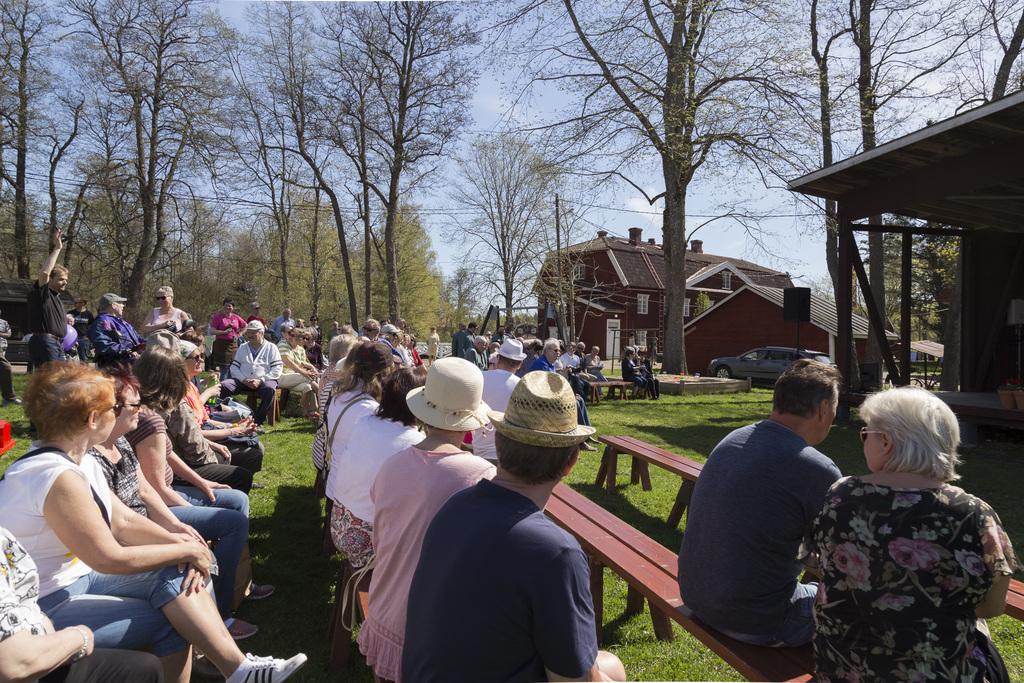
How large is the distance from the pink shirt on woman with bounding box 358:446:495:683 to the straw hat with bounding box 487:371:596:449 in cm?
54

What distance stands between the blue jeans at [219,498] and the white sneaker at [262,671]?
4.46 feet

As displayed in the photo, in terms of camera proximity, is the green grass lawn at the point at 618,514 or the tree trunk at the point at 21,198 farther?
the tree trunk at the point at 21,198

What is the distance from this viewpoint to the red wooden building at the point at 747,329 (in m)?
32.1

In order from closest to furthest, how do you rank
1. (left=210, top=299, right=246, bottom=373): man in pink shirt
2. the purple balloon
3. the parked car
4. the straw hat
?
the straw hat, the purple balloon, (left=210, top=299, right=246, bottom=373): man in pink shirt, the parked car

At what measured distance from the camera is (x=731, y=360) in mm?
25078

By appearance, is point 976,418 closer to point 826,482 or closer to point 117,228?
point 826,482

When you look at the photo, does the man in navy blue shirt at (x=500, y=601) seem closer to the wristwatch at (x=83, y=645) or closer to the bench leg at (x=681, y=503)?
the wristwatch at (x=83, y=645)

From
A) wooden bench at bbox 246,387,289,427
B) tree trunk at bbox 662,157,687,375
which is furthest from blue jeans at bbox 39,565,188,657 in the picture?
tree trunk at bbox 662,157,687,375

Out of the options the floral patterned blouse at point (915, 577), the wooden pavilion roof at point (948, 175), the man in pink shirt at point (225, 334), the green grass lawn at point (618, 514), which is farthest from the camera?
the man in pink shirt at point (225, 334)

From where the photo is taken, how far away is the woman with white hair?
1859 mm

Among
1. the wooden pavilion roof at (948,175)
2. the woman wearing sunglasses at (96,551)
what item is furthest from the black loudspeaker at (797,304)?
the woman wearing sunglasses at (96,551)

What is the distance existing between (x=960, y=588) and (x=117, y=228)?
2487cm

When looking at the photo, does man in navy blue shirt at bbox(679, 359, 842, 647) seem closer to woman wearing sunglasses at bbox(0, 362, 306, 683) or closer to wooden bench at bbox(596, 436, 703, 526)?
woman wearing sunglasses at bbox(0, 362, 306, 683)

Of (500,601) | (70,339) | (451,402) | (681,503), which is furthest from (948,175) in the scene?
(70,339)
